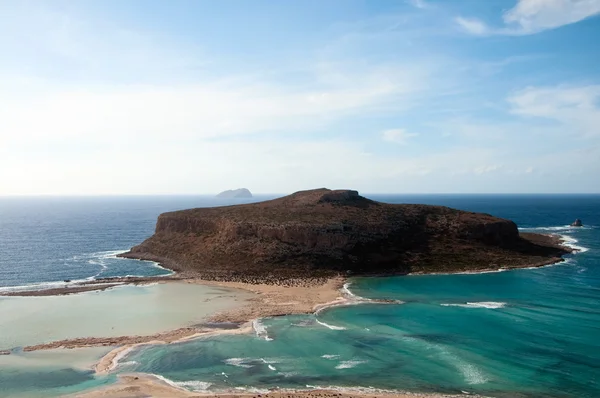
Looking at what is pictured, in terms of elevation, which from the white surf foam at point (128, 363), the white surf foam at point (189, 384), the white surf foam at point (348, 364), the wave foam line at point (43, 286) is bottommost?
the white surf foam at point (189, 384)

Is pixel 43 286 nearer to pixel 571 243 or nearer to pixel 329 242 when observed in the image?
pixel 329 242

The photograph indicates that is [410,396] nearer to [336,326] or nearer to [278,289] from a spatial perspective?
[336,326]

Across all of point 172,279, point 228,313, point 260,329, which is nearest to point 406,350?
point 260,329

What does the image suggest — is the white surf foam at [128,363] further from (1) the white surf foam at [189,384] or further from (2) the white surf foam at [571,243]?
(2) the white surf foam at [571,243]

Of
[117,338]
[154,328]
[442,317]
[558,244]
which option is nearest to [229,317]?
[154,328]

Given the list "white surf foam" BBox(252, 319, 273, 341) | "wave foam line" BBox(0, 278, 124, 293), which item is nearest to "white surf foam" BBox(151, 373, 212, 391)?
"white surf foam" BBox(252, 319, 273, 341)

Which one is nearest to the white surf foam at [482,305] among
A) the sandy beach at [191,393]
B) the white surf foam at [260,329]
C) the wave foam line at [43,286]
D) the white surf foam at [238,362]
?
the white surf foam at [260,329]
